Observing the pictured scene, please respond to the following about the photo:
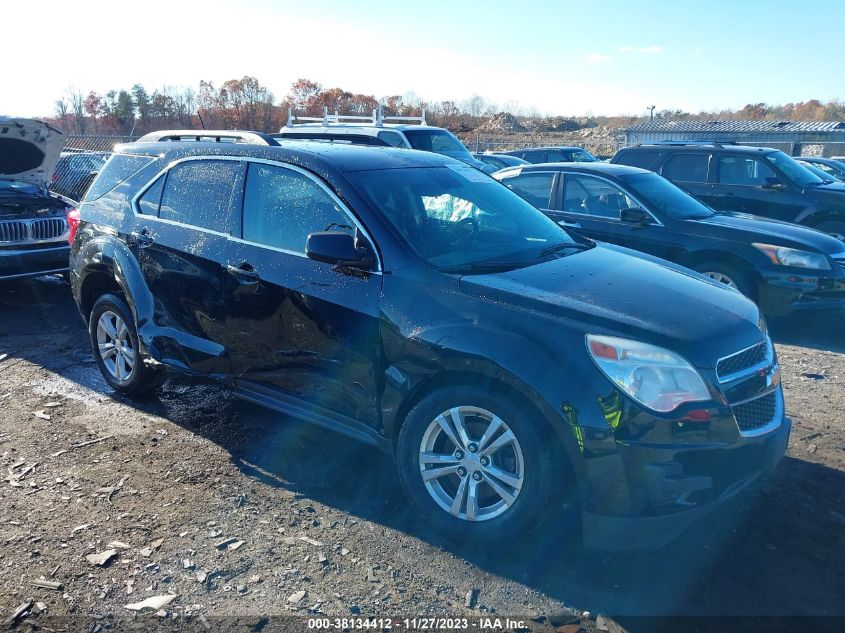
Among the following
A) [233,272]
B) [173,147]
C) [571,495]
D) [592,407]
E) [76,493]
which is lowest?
[76,493]

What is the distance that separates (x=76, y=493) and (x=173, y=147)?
2.39 metres

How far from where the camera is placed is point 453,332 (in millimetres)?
3363

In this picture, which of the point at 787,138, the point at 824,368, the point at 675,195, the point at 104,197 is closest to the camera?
the point at 104,197

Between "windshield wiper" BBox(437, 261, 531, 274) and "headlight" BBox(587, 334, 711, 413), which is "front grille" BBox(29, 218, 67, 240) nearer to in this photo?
"windshield wiper" BBox(437, 261, 531, 274)

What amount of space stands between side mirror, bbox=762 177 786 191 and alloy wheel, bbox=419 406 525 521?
8124 millimetres

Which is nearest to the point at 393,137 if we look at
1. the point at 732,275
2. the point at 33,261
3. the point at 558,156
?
the point at 558,156

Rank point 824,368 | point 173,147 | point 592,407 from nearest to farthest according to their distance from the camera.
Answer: point 592,407, point 173,147, point 824,368

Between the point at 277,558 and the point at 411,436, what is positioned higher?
the point at 411,436

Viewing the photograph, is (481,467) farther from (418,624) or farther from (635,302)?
(635,302)

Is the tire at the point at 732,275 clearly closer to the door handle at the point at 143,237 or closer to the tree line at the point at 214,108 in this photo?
the door handle at the point at 143,237

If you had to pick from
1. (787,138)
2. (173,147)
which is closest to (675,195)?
(173,147)

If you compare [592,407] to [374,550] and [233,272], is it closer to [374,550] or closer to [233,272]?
[374,550]

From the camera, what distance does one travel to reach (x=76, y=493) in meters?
4.03

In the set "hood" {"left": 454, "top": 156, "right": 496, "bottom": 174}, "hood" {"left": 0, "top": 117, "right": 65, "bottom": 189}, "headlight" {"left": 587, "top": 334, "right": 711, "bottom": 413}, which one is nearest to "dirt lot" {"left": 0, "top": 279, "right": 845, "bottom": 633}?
"headlight" {"left": 587, "top": 334, "right": 711, "bottom": 413}
